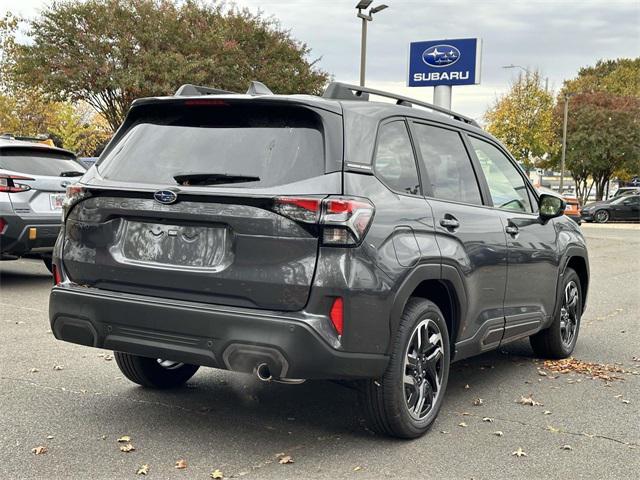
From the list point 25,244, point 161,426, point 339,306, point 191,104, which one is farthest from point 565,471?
point 25,244

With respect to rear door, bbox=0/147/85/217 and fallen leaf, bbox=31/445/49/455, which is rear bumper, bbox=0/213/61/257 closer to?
rear door, bbox=0/147/85/217

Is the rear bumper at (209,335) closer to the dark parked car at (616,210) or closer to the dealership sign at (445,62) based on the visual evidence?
the dealership sign at (445,62)

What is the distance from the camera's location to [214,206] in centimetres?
388

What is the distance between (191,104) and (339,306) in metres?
1.40

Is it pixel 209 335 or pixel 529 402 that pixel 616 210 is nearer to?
pixel 529 402

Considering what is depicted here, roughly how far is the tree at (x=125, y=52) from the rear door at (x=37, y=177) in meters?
18.3

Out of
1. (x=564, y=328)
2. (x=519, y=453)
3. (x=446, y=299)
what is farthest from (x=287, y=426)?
(x=564, y=328)

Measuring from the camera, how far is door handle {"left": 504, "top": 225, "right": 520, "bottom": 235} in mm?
5370

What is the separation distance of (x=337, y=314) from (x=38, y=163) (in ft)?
22.5

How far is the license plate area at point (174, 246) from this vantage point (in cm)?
389

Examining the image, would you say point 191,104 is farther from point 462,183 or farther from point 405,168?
point 462,183

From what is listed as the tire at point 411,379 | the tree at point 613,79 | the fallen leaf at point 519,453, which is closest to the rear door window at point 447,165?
the tire at point 411,379

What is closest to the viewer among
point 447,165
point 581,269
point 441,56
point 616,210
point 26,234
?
point 447,165

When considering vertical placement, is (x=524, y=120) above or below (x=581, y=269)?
above
